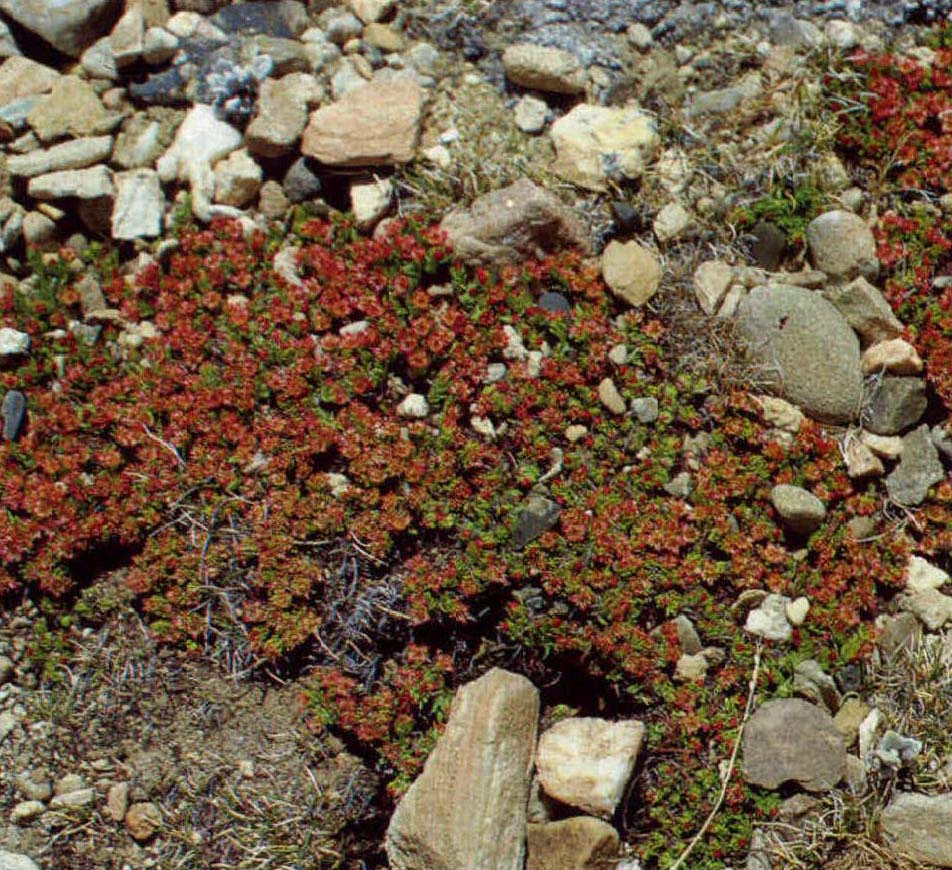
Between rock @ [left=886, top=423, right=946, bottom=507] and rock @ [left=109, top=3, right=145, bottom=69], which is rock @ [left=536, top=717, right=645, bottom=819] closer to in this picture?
rock @ [left=886, top=423, right=946, bottom=507]

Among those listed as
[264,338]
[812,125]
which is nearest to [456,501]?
[264,338]

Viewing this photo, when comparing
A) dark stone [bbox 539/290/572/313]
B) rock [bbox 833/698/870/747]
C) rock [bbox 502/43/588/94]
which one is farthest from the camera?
rock [bbox 502/43/588/94]

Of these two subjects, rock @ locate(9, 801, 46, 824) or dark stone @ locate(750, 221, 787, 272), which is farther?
dark stone @ locate(750, 221, 787, 272)

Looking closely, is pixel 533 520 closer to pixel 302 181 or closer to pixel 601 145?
pixel 601 145

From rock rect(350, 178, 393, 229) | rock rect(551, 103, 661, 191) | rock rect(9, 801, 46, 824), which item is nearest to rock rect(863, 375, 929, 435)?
rock rect(551, 103, 661, 191)

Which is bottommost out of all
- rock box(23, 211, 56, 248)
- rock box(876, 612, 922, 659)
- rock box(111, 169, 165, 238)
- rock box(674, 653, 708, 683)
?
rock box(674, 653, 708, 683)

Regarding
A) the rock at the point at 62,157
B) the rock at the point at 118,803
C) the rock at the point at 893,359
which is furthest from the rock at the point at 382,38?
the rock at the point at 118,803
